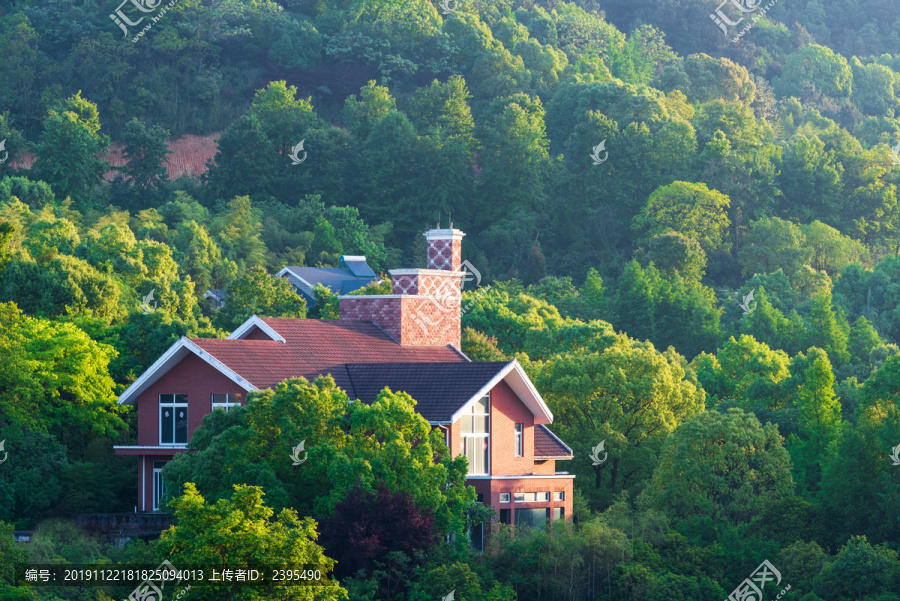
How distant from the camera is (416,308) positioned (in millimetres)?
38406

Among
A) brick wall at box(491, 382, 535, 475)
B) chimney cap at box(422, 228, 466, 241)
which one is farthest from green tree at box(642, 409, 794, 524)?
chimney cap at box(422, 228, 466, 241)

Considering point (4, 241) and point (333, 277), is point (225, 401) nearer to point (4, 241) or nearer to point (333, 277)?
point (4, 241)

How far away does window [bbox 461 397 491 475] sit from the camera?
33.6 meters

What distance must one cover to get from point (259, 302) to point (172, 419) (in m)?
15.1

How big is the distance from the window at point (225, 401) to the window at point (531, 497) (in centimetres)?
752

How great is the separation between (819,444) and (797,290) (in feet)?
112

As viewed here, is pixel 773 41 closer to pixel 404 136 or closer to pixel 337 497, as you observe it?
pixel 404 136

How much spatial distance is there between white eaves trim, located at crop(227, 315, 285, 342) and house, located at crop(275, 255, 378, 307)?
25.6 metres

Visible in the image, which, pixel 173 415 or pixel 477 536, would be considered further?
pixel 173 415

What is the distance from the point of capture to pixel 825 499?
36.6 metres

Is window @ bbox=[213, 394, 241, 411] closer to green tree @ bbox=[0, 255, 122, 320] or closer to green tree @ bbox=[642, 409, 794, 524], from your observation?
green tree @ bbox=[0, 255, 122, 320]
